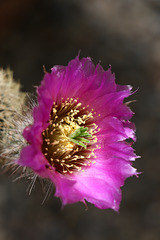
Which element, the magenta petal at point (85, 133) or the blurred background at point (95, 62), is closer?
the magenta petal at point (85, 133)

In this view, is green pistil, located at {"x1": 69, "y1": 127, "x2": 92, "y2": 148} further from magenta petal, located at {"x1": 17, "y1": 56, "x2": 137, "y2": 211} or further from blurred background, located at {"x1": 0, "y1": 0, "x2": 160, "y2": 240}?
blurred background, located at {"x1": 0, "y1": 0, "x2": 160, "y2": 240}

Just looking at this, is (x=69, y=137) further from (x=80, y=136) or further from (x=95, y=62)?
(x=95, y=62)

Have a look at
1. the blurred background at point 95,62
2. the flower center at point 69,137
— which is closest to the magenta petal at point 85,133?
the flower center at point 69,137

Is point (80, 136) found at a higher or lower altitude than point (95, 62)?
lower

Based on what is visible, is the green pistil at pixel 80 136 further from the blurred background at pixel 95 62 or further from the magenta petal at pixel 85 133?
the blurred background at pixel 95 62

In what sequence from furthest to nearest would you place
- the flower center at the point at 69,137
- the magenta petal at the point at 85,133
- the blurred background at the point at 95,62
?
the blurred background at the point at 95,62, the flower center at the point at 69,137, the magenta petal at the point at 85,133

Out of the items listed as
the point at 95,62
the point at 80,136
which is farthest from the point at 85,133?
the point at 95,62

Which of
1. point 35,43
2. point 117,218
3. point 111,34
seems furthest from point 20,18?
point 117,218
